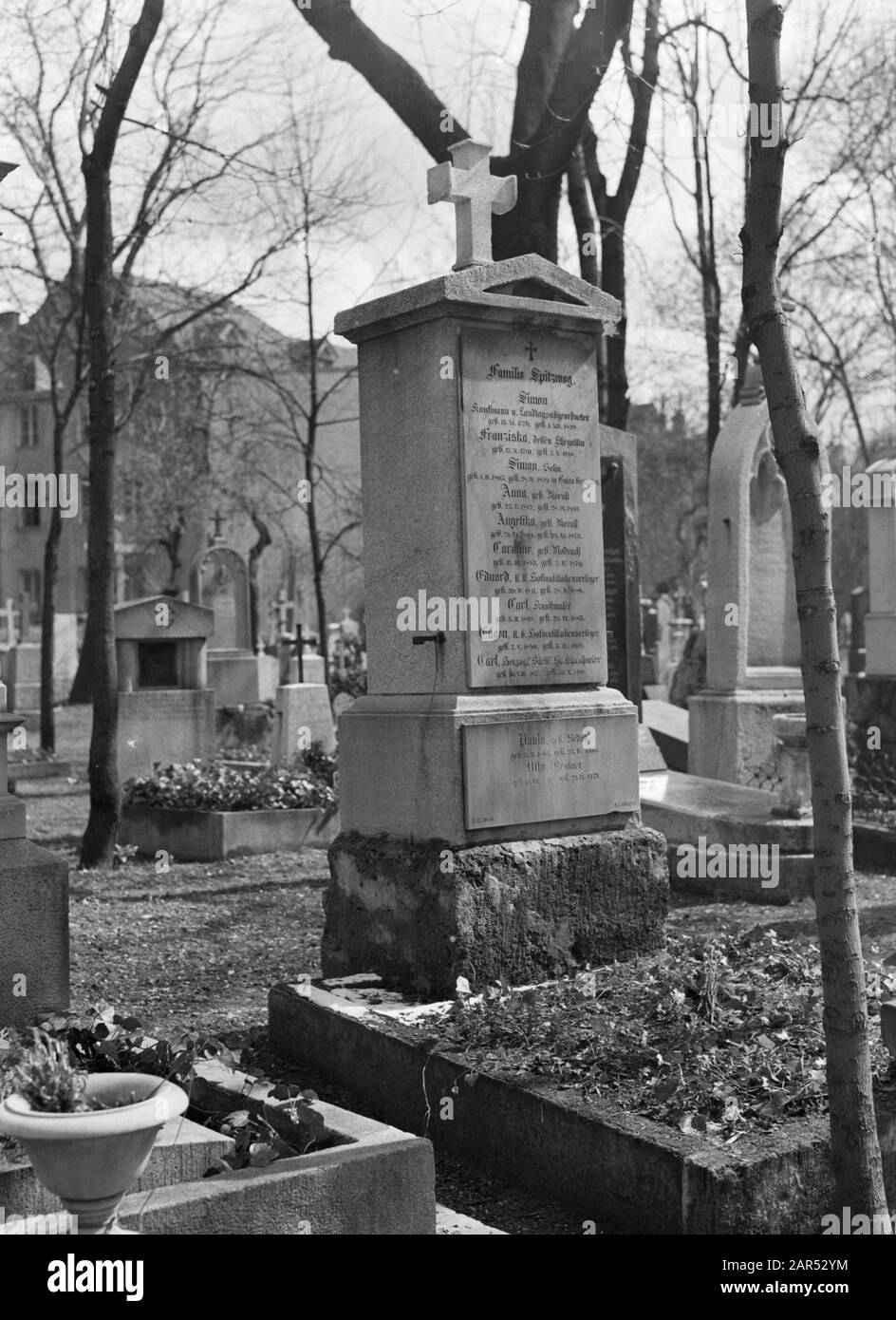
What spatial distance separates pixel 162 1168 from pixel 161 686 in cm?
1281

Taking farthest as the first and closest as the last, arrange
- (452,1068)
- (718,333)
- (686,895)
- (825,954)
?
(718,333) → (686,895) → (452,1068) → (825,954)

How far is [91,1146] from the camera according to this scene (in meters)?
3.02

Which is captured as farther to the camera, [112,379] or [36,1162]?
[112,379]

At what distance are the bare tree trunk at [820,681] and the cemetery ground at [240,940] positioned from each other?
3.49 feet

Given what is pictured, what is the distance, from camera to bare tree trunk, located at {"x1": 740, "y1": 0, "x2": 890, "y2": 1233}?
3.63m

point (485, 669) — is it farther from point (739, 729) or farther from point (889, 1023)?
point (739, 729)

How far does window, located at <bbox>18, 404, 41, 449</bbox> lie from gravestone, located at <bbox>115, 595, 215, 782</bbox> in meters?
37.8

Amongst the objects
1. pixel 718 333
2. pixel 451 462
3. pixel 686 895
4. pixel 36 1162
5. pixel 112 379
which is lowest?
pixel 686 895

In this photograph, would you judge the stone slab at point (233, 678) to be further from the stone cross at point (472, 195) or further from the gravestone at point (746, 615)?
the stone cross at point (472, 195)

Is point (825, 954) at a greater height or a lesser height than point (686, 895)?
greater

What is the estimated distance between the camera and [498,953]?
5957 millimetres

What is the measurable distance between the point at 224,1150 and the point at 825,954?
66.3 inches

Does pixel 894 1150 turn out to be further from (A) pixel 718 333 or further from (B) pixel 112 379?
(A) pixel 718 333
